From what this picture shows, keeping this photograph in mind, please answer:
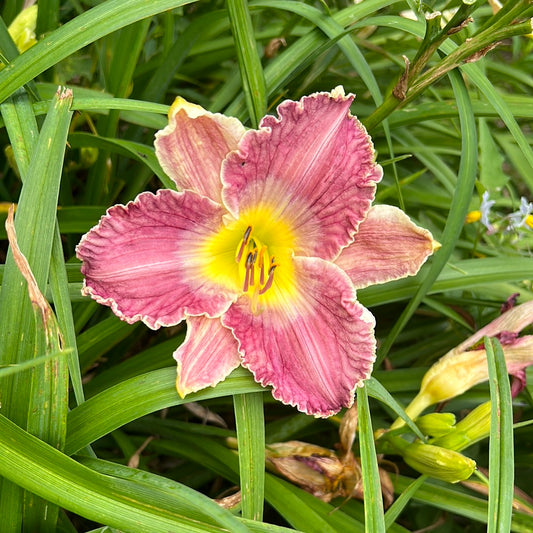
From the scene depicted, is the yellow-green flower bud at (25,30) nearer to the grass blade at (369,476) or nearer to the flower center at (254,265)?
the flower center at (254,265)

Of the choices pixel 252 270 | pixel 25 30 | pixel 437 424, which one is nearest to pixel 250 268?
pixel 252 270

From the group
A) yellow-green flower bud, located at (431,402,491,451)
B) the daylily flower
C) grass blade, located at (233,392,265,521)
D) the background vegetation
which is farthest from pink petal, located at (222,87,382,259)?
yellow-green flower bud, located at (431,402,491,451)

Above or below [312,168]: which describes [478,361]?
below

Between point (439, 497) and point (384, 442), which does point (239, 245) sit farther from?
point (439, 497)

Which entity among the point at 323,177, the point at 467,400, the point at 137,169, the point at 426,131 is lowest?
the point at 467,400

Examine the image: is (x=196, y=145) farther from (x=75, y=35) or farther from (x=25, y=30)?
(x=25, y=30)

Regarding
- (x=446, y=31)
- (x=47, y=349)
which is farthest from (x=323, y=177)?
(x=47, y=349)

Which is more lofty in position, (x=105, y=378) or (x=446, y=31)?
(x=446, y=31)

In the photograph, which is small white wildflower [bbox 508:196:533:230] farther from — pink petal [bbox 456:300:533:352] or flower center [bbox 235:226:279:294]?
flower center [bbox 235:226:279:294]
